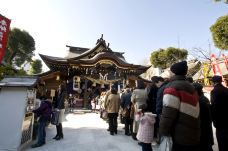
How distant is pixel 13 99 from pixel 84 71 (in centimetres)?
1224

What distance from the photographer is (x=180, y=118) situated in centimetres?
246

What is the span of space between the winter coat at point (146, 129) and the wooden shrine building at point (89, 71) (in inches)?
482

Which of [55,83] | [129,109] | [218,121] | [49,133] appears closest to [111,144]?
[129,109]

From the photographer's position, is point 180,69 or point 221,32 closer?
point 180,69

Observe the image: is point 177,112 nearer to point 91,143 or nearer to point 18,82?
point 91,143

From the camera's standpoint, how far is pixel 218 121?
4.06 metres

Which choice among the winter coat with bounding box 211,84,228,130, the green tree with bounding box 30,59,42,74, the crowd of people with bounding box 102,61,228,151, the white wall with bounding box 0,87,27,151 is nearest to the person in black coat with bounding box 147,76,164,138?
the crowd of people with bounding box 102,61,228,151

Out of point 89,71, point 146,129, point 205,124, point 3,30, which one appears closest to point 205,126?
point 205,124

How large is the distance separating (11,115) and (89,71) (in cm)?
1245

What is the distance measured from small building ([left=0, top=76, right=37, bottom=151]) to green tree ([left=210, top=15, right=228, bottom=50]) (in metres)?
12.6

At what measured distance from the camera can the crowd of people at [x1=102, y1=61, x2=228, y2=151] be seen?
8.05 feet

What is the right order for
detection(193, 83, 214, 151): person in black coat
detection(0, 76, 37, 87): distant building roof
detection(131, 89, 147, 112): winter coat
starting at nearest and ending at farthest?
1. detection(193, 83, 214, 151): person in black coat
2. detection(0, 76, 37, 87): distant building roof
3. detection(131, 89, 147, 112): winter coat

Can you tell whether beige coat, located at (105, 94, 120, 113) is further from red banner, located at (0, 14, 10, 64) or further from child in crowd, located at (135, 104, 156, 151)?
red banner, located at (0, 14, 10, 64)

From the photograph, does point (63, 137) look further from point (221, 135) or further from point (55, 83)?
point (55, 83)
